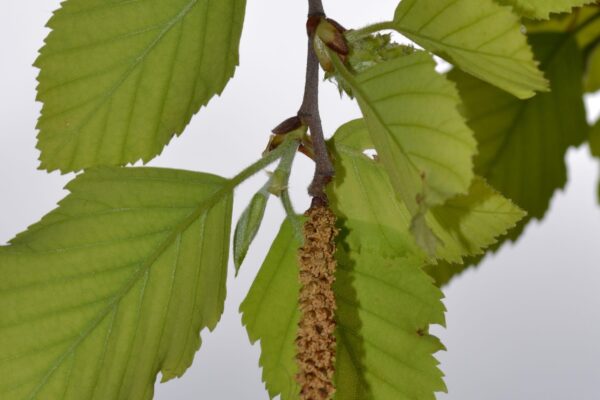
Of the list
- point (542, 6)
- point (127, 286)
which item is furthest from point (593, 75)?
point (127, 286)

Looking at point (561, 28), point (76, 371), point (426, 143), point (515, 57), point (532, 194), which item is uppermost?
point (561, 28)

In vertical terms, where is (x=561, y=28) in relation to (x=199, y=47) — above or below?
above

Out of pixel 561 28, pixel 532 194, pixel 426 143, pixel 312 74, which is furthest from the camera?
pixel 532 194

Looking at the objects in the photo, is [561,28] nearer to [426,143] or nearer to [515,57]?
[515,57]

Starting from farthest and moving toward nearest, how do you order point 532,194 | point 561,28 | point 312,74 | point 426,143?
point 532,194 → point 561,28 → point 312,74 → point 426,143

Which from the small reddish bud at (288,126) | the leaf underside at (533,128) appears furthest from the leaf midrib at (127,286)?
the leaf underside at (533,128)

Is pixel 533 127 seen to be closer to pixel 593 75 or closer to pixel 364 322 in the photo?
pixel 593 75

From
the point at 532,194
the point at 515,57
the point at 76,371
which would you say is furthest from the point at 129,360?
the point at 532,194
